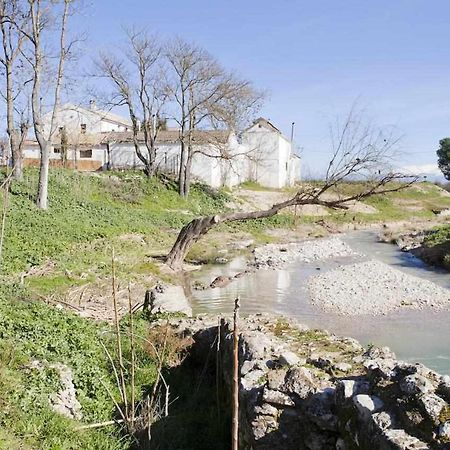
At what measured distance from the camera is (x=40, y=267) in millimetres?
16547

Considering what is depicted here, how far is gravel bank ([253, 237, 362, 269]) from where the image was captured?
84.1 ft

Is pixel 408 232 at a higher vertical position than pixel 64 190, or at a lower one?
lower

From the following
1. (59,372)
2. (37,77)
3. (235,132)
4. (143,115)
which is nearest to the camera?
(59,372)

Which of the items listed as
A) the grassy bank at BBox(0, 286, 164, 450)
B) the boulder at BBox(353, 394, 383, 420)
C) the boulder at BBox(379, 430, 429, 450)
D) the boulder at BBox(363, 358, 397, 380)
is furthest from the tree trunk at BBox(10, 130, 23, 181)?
the boulder at BBox(379, 430, 429, 450)

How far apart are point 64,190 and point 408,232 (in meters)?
24.3

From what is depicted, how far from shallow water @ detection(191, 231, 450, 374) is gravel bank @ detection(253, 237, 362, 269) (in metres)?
0.90

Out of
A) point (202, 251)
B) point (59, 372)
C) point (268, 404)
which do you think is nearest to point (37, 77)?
point (202, 251)

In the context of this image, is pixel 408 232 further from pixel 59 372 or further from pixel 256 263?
pixel 59 372

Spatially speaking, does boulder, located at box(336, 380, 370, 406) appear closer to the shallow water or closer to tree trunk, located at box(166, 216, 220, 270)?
the shallow water

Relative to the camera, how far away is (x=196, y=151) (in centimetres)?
4078

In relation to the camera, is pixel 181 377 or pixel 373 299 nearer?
pixel 181 377

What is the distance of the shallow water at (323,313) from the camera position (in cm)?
1289

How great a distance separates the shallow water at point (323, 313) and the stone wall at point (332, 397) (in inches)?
180

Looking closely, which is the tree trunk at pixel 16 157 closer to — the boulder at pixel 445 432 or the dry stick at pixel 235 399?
the dry stick at pixel 235 399
